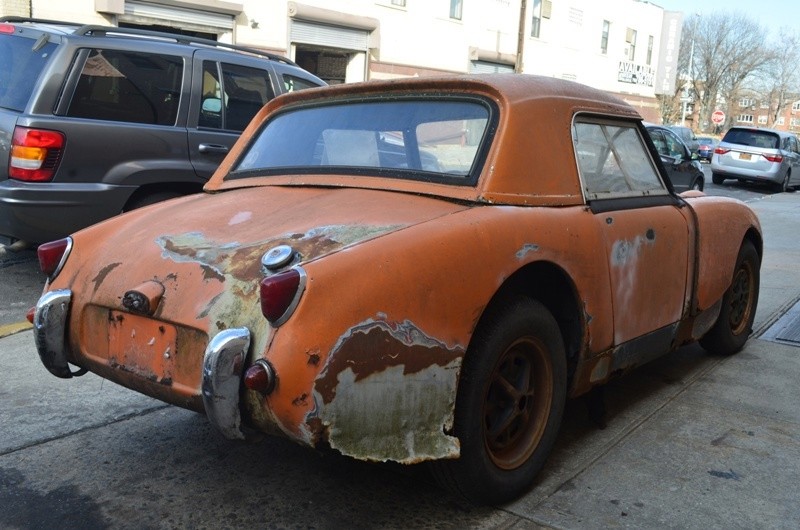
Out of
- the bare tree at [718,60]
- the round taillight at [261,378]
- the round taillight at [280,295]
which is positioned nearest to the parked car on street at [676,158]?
the round taillight at [280,295]

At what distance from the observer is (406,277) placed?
2.61m

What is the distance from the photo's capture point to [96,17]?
15.7 m

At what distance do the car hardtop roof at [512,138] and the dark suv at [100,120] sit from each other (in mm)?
2430

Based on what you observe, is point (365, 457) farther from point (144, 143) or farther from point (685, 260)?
point (144, 143)

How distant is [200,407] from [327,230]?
2.39ft

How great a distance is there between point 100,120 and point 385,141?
3.31 metres

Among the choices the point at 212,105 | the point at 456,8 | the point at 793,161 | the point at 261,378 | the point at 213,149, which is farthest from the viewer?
the point at 456,8

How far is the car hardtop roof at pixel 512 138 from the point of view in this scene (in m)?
3.23

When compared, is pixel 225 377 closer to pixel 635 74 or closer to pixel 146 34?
pixel 146 34

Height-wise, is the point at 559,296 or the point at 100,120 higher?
the point at 100,120

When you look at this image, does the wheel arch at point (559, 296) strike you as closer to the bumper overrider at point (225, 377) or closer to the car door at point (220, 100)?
the bumper overrider at point (225, 377)

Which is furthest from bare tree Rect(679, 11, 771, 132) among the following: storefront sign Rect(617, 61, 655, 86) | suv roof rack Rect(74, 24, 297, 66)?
suv roof rack Rect(74, 24, 297, 66)

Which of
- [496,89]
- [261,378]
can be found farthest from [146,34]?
[261,378]

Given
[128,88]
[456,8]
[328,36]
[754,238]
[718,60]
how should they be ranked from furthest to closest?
[718,60], [456,8], [328,36], [128,88], [754,238]
